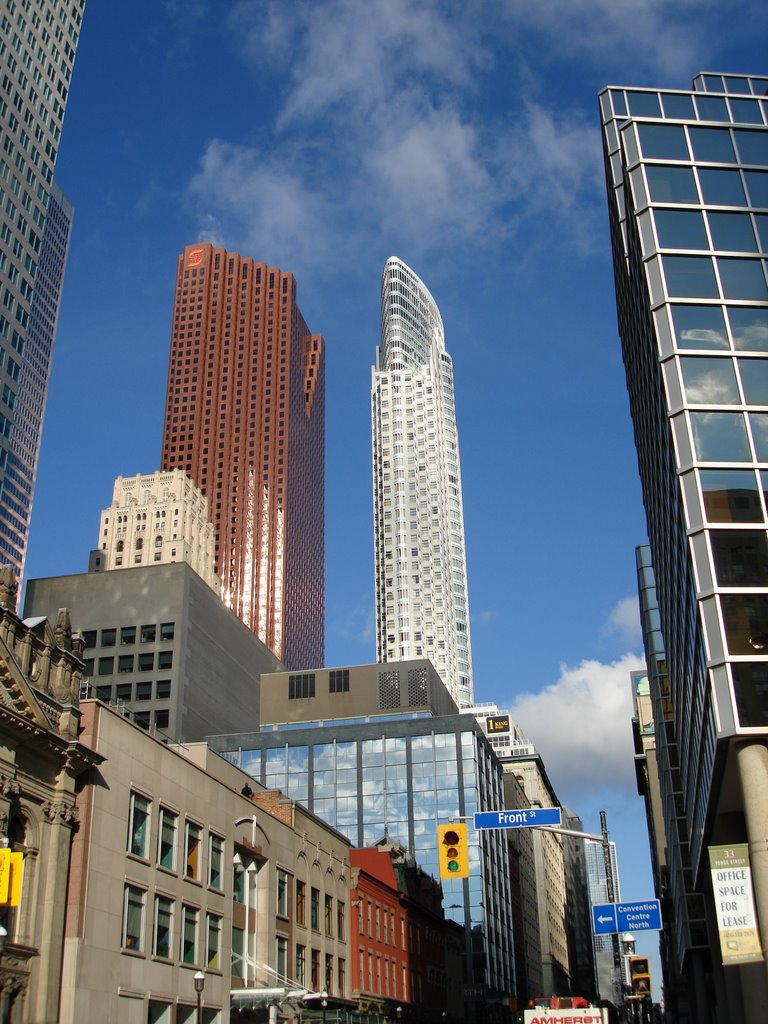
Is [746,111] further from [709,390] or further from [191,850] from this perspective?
[191,850]

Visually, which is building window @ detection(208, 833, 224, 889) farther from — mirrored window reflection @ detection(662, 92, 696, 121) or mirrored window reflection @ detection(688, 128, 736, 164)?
mirrored window reflection @ detection(662, 92, 696, 121)

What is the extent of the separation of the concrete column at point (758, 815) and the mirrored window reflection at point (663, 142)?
26.8 meters

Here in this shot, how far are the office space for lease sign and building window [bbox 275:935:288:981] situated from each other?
2434 cm

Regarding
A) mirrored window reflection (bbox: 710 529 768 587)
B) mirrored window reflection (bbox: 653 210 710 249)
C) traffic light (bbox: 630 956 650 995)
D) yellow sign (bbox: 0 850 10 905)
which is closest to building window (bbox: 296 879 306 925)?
traffic light (bbox: 630 956 650 995)

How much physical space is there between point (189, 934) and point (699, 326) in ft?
108

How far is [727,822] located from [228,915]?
2216 centimetres

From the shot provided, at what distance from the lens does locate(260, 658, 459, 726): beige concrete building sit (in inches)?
4582

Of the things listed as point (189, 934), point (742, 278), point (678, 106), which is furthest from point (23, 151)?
point (189, 934)

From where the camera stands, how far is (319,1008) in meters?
55.1

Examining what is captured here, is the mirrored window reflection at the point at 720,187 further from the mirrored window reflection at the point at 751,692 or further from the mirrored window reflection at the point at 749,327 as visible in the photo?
the mirrored window reflection at the point at 751,692

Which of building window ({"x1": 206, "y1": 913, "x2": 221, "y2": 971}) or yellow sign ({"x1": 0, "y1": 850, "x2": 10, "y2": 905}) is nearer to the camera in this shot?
yellow sign ({"x1": 0, "y1": 850, "x2": 10, "y2": 905})

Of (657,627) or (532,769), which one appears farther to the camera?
(532,769)

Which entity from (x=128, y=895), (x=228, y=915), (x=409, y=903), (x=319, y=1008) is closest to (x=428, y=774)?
(x=409, y=903)

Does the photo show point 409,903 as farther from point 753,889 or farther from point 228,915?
point 753,889
